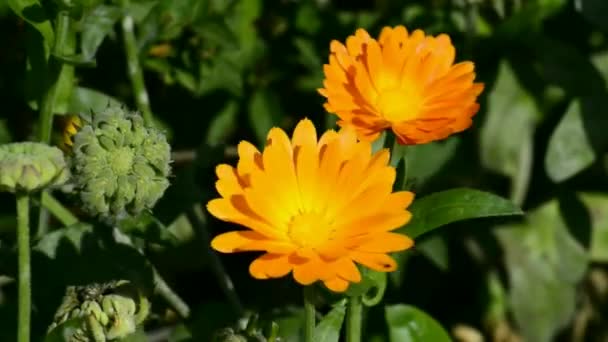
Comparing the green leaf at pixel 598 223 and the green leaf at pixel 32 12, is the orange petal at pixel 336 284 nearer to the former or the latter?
the green leaf at pixel 32 12

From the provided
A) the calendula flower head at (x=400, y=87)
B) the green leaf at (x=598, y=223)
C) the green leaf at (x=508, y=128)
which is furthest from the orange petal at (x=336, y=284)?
the green leaf at (x=598, y=223)

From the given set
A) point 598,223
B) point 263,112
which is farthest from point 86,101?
point 598,223

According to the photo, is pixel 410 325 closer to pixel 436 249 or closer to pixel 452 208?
pixel 452 208

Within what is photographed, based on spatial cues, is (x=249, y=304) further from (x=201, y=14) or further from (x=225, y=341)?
(x=225, y=341)

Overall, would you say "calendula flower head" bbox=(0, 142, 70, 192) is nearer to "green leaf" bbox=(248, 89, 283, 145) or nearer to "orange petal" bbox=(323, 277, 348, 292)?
"orange petal" bbox=(323, 277, 348, 292)

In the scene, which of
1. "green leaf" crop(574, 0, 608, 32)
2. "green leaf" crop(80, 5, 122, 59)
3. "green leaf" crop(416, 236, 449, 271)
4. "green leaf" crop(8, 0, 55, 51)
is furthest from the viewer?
"green leaf" crop(574, 0, 608, 32)

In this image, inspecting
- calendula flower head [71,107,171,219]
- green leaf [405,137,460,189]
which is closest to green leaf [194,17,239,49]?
green leaf [405,137,460,189]

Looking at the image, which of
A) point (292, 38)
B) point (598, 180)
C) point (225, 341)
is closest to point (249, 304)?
point (292, 38)
